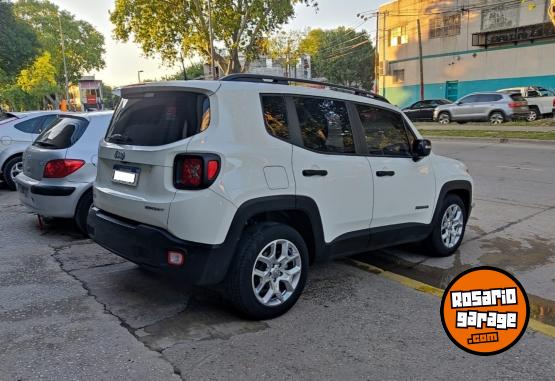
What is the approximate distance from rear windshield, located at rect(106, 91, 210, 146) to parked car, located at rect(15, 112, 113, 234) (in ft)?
5.80

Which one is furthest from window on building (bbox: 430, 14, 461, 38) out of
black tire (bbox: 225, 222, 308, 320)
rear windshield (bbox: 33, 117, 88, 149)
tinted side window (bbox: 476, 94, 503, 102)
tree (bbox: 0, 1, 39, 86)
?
black tire (bbox: 225, 222, 308, 320)

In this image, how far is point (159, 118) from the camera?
3584mm

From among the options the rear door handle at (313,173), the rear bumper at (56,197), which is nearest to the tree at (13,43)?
the rear bumper at (56,197)

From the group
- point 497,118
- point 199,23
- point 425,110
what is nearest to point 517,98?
point 497,118

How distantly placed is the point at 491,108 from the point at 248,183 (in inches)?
839

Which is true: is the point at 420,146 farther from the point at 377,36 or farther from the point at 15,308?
the point at 377,36

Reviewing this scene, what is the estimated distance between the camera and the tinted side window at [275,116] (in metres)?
3.57

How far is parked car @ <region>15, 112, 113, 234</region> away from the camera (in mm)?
5578

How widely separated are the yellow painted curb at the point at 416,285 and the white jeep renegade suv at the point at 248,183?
33 cm

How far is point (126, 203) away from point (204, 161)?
2.80 ft

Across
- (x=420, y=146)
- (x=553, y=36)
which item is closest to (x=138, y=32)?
(x=553, y=36)

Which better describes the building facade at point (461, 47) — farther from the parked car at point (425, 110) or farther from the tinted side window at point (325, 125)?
the tinted side window at point (325, 125)

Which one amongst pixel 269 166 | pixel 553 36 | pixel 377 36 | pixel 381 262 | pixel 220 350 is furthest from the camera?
pixel 377 36

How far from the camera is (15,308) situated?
12.3 ft
